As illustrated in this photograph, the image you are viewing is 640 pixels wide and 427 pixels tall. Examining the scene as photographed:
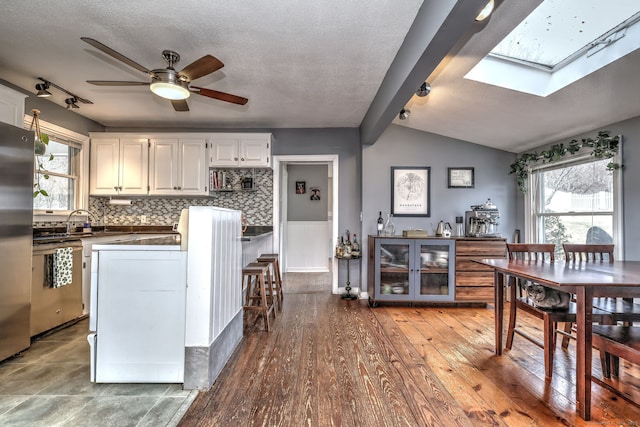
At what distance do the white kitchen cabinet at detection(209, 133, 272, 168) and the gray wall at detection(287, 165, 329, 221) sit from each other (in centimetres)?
229

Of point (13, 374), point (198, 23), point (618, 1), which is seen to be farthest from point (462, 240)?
point (13, 374)

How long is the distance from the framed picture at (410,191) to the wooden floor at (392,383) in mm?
1732

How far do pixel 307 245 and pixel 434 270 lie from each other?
3106 millimetres

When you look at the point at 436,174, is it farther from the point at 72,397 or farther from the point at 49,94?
the point at 49,94

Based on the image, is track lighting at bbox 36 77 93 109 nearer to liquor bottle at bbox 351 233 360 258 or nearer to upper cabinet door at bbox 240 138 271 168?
upper cabinet door at bbox 240 138 271 168

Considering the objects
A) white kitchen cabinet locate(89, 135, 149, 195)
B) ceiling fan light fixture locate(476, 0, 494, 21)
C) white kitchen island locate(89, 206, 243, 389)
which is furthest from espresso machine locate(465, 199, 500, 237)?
white kitchen cabinet locate(89, 135, 149, 195)

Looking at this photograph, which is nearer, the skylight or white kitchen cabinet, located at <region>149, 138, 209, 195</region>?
the skylight

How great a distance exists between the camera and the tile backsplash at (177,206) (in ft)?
15.5

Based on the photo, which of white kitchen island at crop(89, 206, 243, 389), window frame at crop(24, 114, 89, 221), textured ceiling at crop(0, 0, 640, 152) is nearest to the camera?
white kitchen island at crop(89, 206, 243, 389)

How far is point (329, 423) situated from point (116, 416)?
3.71ft

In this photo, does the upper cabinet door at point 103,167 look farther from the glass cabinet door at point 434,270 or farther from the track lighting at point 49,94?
the glass cabinet door at point 434,270

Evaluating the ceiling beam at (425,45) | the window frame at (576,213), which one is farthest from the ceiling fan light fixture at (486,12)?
the window frame at (576,213)

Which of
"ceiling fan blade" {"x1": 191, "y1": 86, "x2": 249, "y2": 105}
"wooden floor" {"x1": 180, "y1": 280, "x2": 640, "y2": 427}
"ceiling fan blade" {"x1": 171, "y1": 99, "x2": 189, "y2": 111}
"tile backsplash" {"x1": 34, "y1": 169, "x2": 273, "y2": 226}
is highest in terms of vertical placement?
"ceiling fan blade" {"x1": 191, "y1": 86, "x2": 249, "y2": 105}

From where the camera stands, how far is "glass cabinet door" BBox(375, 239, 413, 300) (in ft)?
12.9
